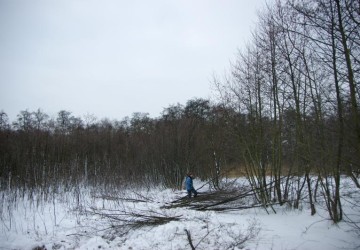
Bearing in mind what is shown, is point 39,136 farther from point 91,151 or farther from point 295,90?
point 295,90

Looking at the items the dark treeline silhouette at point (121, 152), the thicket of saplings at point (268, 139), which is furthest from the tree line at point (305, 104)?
the dark treeline silhouette at point (121, 152)

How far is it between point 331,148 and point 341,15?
3.61 meters

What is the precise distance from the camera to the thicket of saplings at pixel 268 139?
6938 millimetres

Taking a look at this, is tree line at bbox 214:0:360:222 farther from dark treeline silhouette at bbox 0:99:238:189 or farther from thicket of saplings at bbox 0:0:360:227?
dark treeline silhouette at bbox 0:99:238:189

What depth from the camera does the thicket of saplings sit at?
694 centimetres

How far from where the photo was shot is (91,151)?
23.2m

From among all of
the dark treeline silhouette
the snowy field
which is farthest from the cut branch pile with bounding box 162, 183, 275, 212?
the dark treeline silhouette

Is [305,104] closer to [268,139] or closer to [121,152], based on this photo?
[268,139]

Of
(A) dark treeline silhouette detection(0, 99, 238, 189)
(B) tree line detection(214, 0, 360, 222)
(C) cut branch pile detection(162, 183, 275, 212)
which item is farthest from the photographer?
(A) dark treeline silhouette detection(0, 99, 238, 189)

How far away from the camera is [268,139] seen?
1212cm

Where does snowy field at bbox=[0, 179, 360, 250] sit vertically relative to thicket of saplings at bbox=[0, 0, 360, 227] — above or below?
below

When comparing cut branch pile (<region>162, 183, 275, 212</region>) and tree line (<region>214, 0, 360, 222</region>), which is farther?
cut branch pile (<region>162, 183, 275, 212</region>)

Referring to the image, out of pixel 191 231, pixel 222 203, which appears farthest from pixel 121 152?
pixel 191 231

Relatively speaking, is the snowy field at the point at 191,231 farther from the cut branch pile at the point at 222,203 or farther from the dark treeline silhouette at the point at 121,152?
the dark treeline silhouette at the point at 121,152
